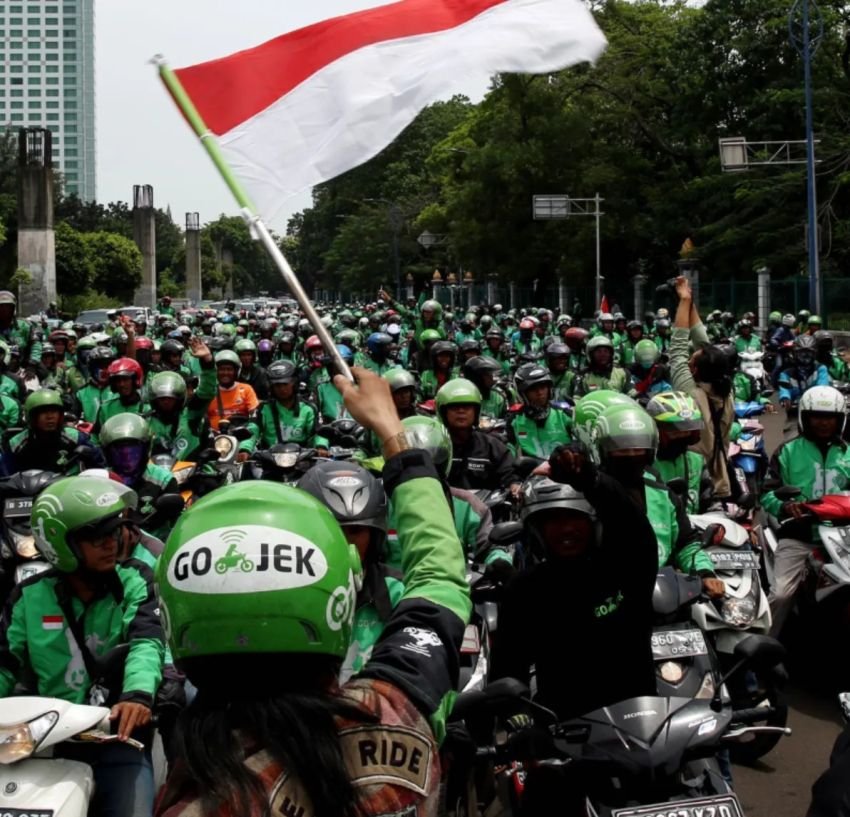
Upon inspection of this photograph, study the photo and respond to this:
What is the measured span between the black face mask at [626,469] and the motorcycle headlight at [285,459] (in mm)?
4027

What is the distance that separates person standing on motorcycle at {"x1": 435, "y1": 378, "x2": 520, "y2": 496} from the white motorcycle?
14.6 ft

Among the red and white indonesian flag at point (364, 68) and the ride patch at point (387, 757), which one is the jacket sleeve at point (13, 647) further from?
the ride patch at point (387, 757)

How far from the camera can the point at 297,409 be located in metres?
11.0

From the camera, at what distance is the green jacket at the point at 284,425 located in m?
10.8

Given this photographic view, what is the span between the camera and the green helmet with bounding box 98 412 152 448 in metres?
7.72

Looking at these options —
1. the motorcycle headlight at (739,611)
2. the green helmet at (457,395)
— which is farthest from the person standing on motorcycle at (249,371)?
the motorcycle headlight at (739,611)

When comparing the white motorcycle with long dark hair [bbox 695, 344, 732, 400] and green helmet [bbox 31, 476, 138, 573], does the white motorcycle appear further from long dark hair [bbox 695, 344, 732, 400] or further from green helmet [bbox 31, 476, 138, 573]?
long dark hair [bbox 695, 344, 732, 400]

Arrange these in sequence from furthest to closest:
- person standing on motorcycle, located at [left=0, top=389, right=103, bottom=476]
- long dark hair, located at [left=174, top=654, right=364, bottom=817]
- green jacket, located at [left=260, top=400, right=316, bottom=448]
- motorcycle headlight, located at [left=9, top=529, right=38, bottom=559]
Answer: green jacket, located at [left=260, top=400, right=316, bottom=448] → person standing on motorcycle, located at [left=0, top=389, right=103, bottom=476] → motorcycle headlight, located at [left=9, top=529, right=38, bottom=559] → long dark hair, located at [left=174, top=654, right=364, bottom=817]

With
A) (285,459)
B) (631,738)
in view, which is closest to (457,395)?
(285,459)

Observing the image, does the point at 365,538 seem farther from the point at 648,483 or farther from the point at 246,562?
the point at 246,562

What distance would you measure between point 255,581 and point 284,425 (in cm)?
882

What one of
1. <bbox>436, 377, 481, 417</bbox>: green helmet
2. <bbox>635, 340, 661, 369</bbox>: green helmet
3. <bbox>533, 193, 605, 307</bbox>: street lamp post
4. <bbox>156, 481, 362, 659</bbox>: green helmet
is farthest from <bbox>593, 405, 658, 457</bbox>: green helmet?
<bbox>533, 193, 605, 307</bbox>: street lamp post

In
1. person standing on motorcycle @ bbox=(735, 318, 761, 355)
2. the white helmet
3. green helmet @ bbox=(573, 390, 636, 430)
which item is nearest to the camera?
green helmet @ bbox=(573, 390, 636, 430)

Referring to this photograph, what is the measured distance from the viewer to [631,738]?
3684 millimetres
